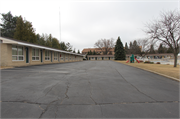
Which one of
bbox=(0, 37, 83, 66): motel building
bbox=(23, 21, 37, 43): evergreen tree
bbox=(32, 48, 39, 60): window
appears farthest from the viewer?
bbox=(23, 21, 37, 43): evergreen tree

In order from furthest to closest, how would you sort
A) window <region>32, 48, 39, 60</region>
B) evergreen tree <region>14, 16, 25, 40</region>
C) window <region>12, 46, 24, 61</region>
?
evergreen tree <region>14, 16, 25, 40</region> → window <region>32, 48, 39, 60</region> → window <region>12, 46, 24, 61</region>

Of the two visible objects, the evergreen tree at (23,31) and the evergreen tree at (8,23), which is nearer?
the evergreen tree at (23,31)

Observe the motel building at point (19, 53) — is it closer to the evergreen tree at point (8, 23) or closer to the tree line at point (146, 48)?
the tree line at point (146, 48)

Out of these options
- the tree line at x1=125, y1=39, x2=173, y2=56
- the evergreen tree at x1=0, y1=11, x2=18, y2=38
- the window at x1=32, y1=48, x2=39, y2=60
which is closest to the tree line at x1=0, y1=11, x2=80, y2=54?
the evergreen tree at x1=0, y1=11, x2=18, y2=38

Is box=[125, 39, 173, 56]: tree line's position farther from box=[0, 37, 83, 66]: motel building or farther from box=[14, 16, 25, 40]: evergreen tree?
box=[14, 16, 25, 40]: evergreen tree

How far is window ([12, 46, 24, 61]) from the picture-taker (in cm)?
1345

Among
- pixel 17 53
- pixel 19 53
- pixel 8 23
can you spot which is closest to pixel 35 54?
pixel 19 53

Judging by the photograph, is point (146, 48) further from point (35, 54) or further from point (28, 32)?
point (28, 32)

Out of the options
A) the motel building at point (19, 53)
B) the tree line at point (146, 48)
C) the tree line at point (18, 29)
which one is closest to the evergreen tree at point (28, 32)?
the tree line at point (18, 29)

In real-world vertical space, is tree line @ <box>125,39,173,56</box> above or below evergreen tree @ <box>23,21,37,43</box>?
below

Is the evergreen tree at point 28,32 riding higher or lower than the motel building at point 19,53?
higher

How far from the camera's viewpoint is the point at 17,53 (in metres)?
14.0

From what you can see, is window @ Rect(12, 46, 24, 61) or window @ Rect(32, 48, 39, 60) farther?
window @ Rect(32, 48, 39, 60)

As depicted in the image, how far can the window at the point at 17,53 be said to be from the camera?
44.1 feet
